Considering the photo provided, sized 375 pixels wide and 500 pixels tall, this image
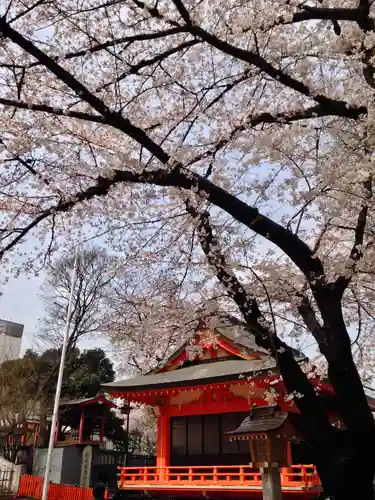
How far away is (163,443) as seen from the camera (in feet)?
42.2

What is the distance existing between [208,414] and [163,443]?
1.67 metres

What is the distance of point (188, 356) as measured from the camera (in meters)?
12.9

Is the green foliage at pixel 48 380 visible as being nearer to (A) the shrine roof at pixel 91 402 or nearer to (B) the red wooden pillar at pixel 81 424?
(A) the shrine roof at pixel 91 402

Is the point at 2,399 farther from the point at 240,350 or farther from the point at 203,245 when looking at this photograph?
the point at 203,245

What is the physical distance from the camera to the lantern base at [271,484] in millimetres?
6922

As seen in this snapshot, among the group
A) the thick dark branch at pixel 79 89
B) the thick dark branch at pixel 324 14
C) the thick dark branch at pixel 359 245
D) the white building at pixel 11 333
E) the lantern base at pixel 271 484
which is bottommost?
the lantern base at pixel 271 484

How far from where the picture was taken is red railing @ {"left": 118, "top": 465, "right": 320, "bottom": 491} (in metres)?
9.64

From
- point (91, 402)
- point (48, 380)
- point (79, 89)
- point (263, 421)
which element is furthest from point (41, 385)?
point (79, 89)

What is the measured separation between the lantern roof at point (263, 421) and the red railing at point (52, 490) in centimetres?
786

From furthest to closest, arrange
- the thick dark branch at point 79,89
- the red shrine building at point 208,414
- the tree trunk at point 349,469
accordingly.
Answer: the red shrine building at point 208,414
the tree trunk at point 349,469
the thick dark branch at point 79,89

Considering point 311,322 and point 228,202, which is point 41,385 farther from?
point 228,202

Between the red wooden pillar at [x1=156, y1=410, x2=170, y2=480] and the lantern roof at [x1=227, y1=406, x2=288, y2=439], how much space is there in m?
5.25

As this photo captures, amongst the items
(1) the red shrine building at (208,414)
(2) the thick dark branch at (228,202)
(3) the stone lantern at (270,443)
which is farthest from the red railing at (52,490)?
(2) the thick dark branch at (228,202)

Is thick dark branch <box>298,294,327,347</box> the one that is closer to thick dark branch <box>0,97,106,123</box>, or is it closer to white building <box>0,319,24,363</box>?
thick dark branch <box>0,97,106,123</box>
